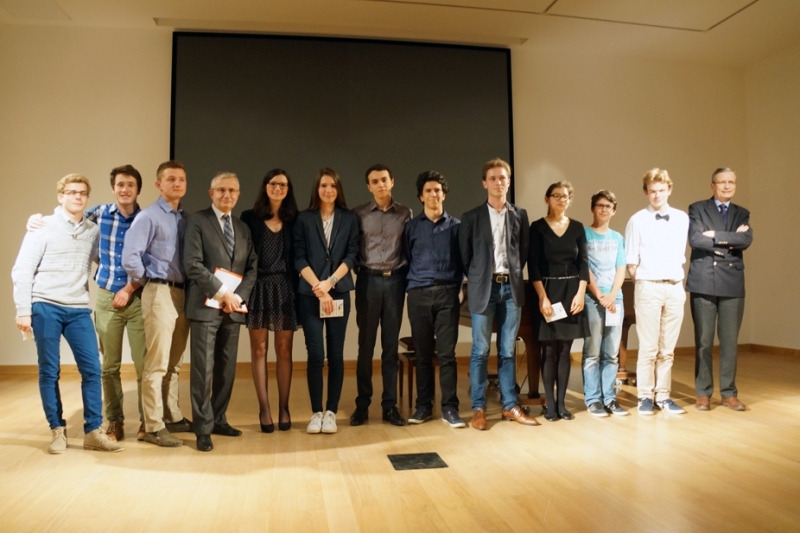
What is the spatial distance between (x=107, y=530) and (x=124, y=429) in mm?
1702

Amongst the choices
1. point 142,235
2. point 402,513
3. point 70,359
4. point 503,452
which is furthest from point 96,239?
point 70,359

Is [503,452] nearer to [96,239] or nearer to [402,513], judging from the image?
[402,513]


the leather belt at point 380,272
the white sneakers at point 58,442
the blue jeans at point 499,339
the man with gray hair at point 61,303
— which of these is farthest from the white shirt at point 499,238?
the white sneakers at point 58,442

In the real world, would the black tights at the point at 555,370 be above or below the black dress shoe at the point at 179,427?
above

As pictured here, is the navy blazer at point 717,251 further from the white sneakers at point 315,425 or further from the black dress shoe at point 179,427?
the black dress shoe at point 179,427

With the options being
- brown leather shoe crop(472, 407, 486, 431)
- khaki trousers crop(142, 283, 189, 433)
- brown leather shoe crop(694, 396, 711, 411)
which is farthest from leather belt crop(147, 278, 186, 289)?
brown leather shoe crop(694, 396, 711, 411)

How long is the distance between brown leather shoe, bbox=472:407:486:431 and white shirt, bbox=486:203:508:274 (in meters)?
0.90

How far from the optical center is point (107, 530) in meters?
2.24

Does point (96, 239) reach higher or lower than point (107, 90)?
lower

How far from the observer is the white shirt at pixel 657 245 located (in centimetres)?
408

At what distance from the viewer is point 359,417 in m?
3.87

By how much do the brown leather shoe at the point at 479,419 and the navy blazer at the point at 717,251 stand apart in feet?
5.72

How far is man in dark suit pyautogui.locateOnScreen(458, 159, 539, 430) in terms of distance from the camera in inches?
147

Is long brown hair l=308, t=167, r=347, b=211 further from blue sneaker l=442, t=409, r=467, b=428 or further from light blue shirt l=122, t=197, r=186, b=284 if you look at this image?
blue sneaker l=442, t=409, r=467, b=428
